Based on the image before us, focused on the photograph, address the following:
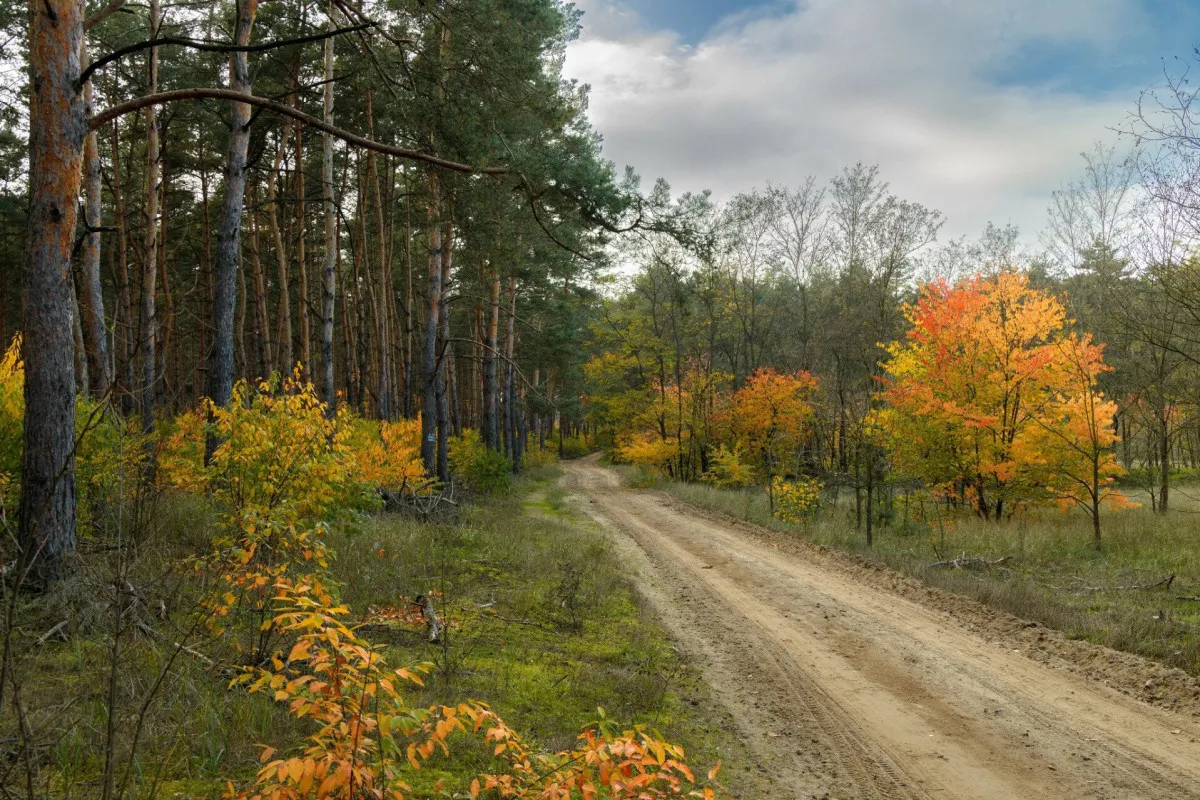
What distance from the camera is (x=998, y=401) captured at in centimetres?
1652

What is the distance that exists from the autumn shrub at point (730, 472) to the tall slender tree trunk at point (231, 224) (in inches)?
756

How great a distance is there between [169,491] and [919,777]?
10.1m

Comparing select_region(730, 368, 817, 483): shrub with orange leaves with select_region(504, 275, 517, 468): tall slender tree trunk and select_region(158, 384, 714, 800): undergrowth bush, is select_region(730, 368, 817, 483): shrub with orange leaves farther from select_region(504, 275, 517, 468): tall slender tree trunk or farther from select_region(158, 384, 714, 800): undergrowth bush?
select_region(158, 384, 714, 800): undergrowth bush

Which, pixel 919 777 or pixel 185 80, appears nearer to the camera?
pixel 919 777

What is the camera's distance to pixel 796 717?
237 inches

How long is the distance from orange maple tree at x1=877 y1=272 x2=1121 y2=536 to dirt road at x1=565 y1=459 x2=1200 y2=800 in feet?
25.0

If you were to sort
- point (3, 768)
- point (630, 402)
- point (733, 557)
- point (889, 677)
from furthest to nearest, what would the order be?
point (630, 402) < point (733, 557) < point (889, 677) < point (3, 768)

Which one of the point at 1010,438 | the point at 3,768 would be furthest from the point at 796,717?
the point at 1010,438

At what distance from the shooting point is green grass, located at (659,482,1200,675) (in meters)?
7.82

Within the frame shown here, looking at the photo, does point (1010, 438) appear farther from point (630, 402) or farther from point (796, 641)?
point (630, 402)

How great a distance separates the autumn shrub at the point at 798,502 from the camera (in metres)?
16.5

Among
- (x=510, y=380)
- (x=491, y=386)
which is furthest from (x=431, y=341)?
(x=510, y=380)

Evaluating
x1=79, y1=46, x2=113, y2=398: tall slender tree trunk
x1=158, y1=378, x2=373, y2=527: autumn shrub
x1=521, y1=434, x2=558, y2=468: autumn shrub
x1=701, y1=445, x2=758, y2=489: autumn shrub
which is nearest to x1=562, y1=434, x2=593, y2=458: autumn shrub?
x1=521, y1=434, x2=558, y2=468: autumn shrub

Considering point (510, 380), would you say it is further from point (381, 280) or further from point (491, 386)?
point (381, 280)
